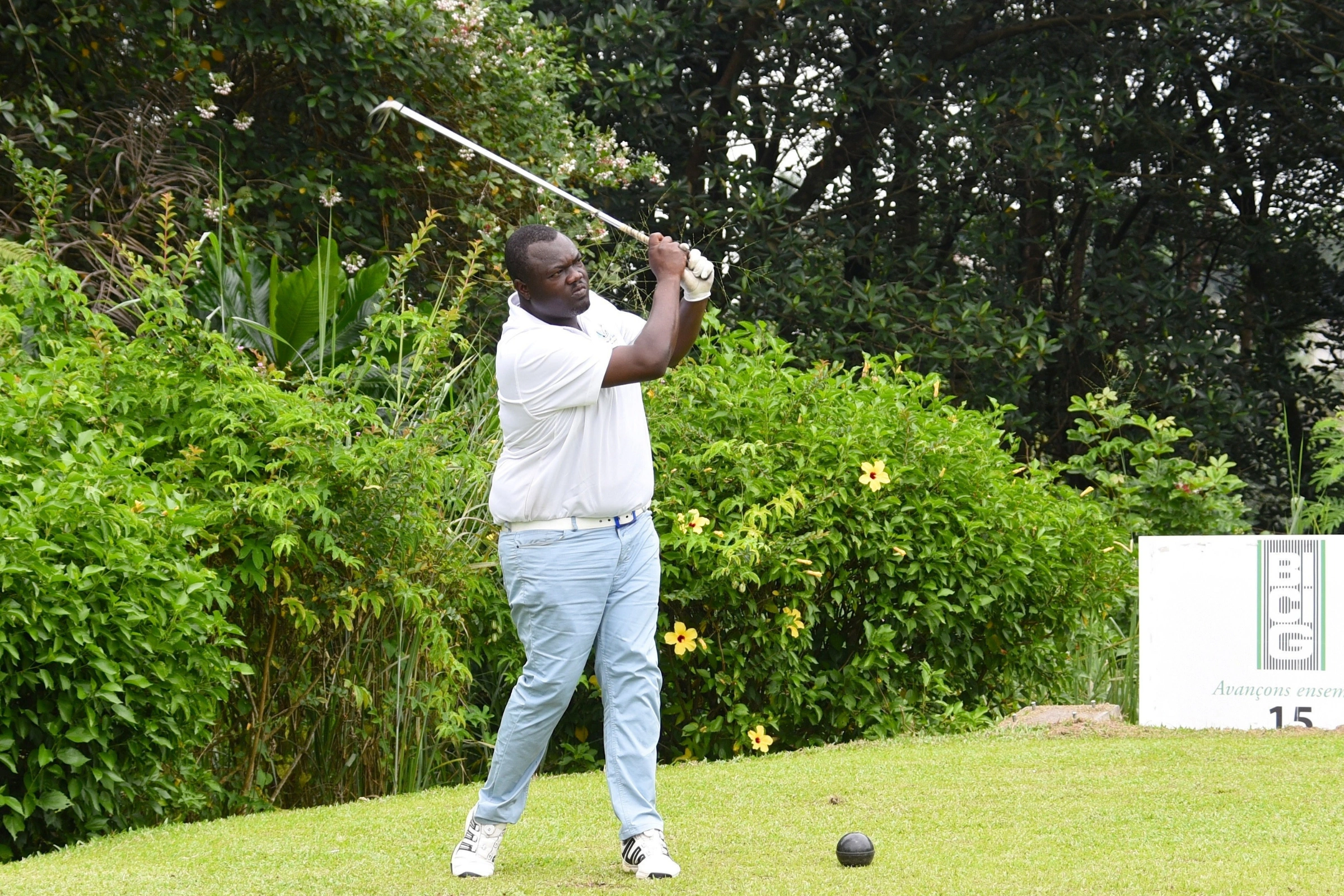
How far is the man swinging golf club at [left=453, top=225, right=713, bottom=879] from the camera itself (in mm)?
4211

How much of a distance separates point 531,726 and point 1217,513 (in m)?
7.20

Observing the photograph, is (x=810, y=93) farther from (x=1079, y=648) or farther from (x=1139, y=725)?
(x=1139, y=725)

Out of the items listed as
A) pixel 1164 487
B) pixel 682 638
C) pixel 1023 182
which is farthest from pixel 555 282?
pixel 1023 182

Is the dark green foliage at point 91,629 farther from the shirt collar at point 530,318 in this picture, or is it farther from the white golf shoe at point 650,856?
the white golf shoe at point 650,856

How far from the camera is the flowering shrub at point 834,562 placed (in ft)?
24.0

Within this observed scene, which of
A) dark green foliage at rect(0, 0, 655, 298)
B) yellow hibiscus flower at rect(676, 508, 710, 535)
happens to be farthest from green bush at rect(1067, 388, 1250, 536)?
dark green foliage at rect(0, 0, 655, 298)

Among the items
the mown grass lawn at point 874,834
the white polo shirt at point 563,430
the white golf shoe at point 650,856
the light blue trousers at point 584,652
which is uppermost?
the white polo shirt at point 563,430

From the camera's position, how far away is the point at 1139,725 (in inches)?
281

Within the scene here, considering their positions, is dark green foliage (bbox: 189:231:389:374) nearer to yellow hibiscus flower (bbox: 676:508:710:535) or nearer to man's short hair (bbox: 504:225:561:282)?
yellow hibiscus flower (bbox: 676:508:710:535)

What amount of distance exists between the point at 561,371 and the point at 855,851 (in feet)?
5.30

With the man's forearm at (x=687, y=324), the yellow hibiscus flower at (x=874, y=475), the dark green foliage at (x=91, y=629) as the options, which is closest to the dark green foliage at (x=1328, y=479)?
the yellow hibiscus flower at (x=874, y=475)

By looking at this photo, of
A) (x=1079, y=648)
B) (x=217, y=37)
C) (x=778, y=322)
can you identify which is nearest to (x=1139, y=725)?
(x=1079, y=648)

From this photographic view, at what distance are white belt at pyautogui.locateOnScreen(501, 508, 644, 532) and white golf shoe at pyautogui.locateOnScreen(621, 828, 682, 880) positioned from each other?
0.89 meters

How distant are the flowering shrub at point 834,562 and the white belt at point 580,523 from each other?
8.73 ft
